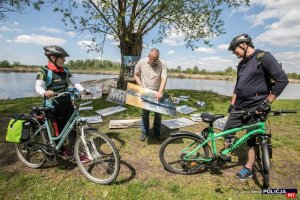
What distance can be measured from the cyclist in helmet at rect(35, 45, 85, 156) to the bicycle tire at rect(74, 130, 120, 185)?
2.00 feet

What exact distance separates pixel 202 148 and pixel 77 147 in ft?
7.59

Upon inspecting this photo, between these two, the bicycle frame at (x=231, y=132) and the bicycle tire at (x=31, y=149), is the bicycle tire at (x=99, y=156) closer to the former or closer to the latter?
the bicycle tire at (x=31, y=149)

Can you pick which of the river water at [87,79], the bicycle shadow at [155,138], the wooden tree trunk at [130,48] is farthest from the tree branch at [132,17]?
the bicycle shadow at [155,138]

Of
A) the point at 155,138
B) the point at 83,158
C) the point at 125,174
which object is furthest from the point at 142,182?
the point at 155,138

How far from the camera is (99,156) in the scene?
11.9 feet

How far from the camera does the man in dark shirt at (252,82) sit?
333 centimetres

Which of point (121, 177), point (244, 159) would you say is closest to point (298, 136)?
point (244, 159)

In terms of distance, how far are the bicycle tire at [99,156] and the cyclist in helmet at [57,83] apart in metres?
0.61

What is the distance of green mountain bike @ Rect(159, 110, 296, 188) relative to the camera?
3.60 metres

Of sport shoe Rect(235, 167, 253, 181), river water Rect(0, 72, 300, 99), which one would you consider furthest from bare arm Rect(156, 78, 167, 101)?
river water Rect(0, 72, 300, 99)

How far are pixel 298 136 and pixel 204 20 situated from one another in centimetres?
844

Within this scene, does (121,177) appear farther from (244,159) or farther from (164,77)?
(244,159)

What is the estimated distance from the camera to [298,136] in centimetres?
638

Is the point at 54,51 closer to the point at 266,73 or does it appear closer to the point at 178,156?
the point at 178,156
